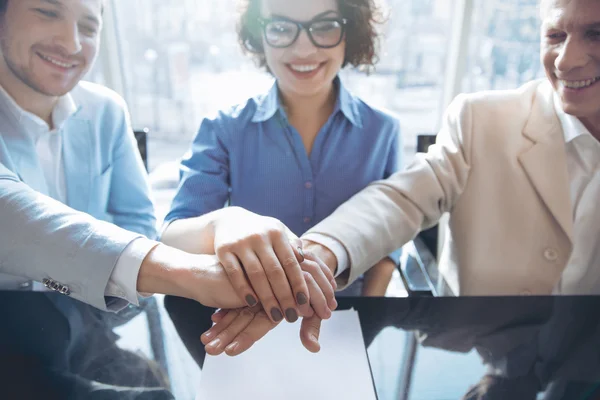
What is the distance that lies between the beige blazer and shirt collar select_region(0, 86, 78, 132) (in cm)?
76

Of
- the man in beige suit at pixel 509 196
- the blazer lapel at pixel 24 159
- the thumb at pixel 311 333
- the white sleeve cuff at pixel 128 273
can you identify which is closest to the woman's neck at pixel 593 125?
the man in beige suit at pixel 509 196

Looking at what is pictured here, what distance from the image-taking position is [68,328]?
841 millimetres

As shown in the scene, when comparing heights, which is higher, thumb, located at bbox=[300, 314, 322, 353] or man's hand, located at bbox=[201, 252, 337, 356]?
man's hand, located at bbox=[201, 252, 337, 356]

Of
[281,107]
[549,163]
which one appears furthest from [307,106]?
[549,163]

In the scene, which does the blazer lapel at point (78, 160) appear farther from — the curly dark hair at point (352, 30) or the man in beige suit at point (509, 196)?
the man in beige suit at point (509, 196)

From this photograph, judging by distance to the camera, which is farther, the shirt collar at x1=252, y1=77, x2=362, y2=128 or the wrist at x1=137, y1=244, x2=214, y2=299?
the shirt collar at x1=252, y1=77, x2=362, y2=128

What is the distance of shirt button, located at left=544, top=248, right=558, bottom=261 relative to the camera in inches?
41.8

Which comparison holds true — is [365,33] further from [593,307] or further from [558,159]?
[593,307]

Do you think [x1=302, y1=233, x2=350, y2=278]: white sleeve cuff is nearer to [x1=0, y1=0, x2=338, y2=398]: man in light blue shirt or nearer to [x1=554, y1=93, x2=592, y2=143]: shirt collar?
[x1=0, y1=0, x2=338, y2=398]: man in light blue shirt

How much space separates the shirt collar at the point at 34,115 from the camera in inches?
42.8

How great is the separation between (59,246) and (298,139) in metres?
0.70

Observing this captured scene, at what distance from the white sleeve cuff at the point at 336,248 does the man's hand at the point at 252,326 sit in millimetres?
138

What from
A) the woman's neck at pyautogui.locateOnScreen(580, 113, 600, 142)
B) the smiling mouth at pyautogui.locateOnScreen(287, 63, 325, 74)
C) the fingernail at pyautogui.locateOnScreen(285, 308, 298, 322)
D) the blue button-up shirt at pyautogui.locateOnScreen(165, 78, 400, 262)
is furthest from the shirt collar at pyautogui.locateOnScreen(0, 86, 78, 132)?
the woman's neck at pyautogui.locateOnScreen(580, 113, 600, 142)

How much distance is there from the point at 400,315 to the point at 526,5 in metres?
2.09
